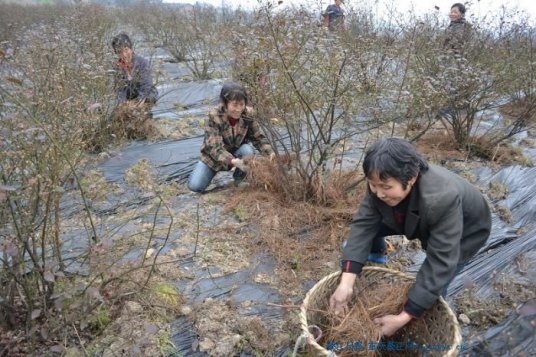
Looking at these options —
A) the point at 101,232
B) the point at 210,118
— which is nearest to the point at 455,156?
the point at 210,118

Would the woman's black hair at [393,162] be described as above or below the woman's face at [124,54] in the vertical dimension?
above

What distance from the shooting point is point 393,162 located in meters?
1.57

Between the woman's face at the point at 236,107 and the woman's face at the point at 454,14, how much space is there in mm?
2887

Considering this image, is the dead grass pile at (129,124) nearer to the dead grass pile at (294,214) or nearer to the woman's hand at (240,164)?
the woman's hand at (240,164)

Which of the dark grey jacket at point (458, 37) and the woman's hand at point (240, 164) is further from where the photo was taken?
the dark grey jacket at point (458, 37)

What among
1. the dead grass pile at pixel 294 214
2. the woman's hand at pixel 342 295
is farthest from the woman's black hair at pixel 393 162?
the dead grass pile at pixel 294 214

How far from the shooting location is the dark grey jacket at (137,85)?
180 inches

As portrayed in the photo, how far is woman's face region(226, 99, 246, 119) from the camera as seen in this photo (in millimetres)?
3256

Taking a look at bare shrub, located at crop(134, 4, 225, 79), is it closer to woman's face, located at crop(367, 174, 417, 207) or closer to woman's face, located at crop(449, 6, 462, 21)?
woman's face, located at crop(449, 6, 462, 21)

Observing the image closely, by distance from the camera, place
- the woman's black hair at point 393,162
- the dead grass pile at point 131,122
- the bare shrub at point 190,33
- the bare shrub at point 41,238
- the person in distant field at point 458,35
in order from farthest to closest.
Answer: the bare shrub at point 190,33
the dead grass pile at point 131,122
the person in distant field at point 458,35
the bare shrub at point 41,238
the woman's black hair at point 393,162

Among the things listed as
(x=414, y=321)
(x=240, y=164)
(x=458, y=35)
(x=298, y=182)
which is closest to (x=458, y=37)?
(x=458, y=35)

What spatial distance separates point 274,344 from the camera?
2039mm

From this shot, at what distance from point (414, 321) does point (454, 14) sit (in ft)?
13.8

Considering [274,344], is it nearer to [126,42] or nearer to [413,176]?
[413,176]
